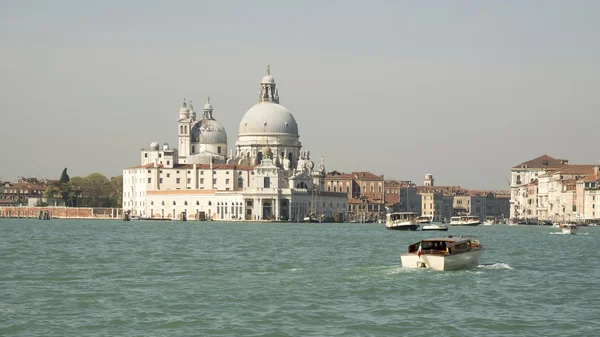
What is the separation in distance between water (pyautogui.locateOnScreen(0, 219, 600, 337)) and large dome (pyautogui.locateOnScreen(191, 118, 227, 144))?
270 ft

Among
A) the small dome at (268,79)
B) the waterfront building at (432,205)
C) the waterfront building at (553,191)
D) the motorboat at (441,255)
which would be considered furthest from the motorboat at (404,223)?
the waterfront building at (432,205)

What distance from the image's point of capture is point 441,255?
30.1 metres

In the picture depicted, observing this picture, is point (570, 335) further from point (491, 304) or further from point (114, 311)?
point (114, 311)

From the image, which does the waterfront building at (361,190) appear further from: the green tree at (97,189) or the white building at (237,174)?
the green tree at (97,189)

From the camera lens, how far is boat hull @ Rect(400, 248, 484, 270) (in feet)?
99.0

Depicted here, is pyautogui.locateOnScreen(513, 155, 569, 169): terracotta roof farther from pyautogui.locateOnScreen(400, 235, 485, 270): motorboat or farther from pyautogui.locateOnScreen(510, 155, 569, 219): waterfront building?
pyautogui.locateOnScreen(400, 235, 485, 270): motorboat

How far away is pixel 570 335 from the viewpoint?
19938mm

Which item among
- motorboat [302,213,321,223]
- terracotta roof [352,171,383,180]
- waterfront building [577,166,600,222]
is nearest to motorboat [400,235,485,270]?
waterfront building [577,166,600,222]

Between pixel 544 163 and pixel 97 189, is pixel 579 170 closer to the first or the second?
pixel 544 163

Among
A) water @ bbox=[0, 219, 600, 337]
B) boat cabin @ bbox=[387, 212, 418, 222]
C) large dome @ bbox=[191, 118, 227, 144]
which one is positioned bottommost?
water @ bbox=[0, 219, 600, 337]

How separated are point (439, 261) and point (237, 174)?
82499 millimetres

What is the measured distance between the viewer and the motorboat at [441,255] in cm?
3025

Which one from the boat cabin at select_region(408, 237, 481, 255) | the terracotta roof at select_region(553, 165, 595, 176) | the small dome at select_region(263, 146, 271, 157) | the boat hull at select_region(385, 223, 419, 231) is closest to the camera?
the boat cabin at select_region(408, 237, 481, 255)

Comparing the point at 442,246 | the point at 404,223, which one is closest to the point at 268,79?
the point at 404,223
